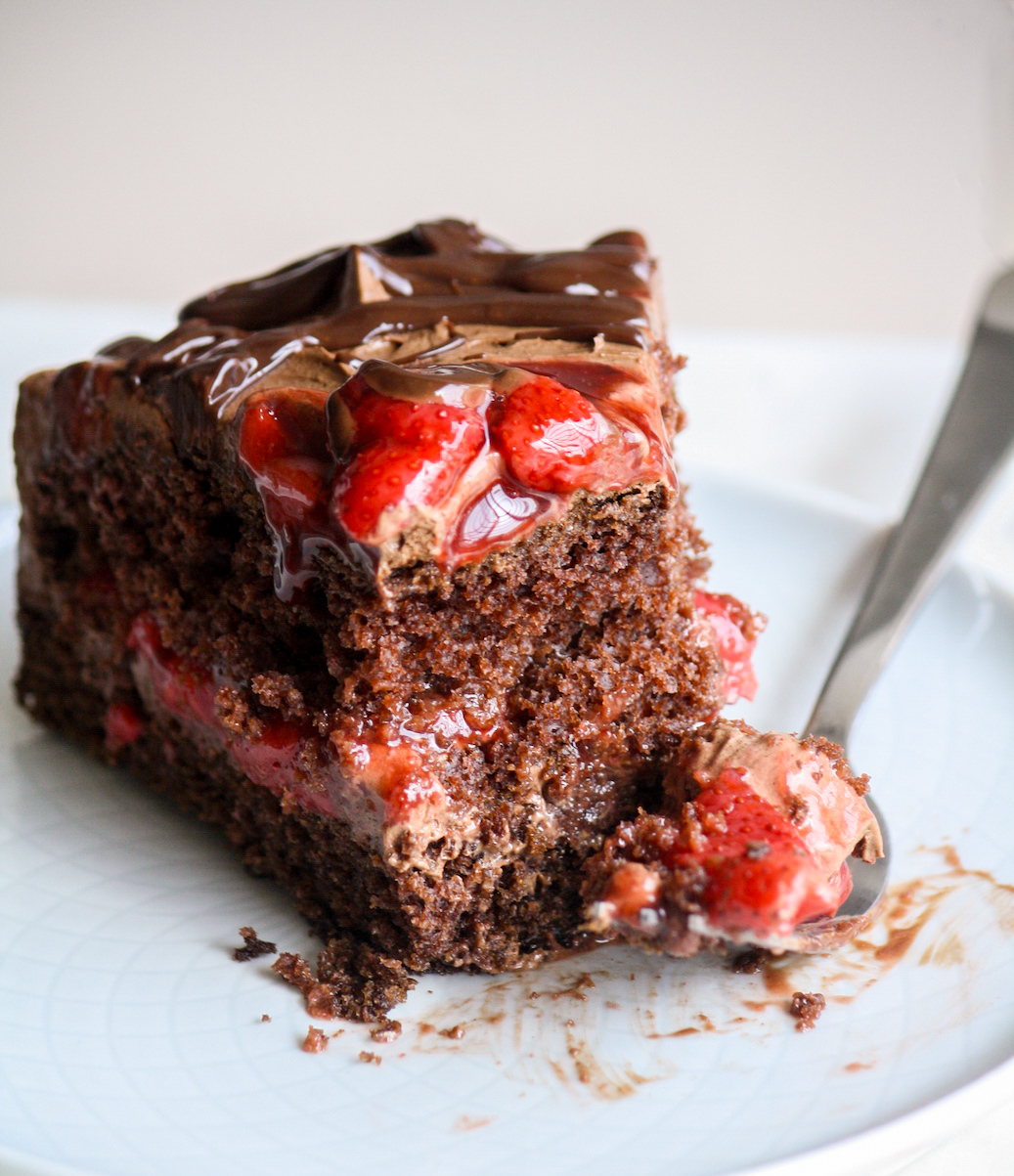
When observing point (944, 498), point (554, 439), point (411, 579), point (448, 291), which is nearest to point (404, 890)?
point (411, 579)

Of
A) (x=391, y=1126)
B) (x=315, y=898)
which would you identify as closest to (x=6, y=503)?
(x=315, y=898)

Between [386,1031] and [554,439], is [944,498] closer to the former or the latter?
[554,439]

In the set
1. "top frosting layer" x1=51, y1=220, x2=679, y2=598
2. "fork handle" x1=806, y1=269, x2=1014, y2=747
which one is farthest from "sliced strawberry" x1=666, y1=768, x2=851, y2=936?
"fork handle" x1=806, y1=269, x2=1014, y2=747

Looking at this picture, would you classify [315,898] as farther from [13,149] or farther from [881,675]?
[13,149]

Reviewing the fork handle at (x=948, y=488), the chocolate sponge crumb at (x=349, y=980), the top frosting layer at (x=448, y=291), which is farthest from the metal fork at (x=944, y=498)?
the chocolate sponge crumb at (x=349, y=980)

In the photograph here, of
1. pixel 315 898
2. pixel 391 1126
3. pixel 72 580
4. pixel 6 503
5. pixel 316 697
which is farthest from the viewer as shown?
pixel 6 503

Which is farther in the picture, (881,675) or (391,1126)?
(881,675)

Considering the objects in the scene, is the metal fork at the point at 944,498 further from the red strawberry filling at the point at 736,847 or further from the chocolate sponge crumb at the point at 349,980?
the chocolate sponge crumb at the point at 349,980

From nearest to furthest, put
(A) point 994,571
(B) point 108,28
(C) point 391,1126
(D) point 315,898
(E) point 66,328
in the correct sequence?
(C) point 391,1126, (D) point 315,898, (A) point 994,571, (E) point 66,328, (B) point 108,28
